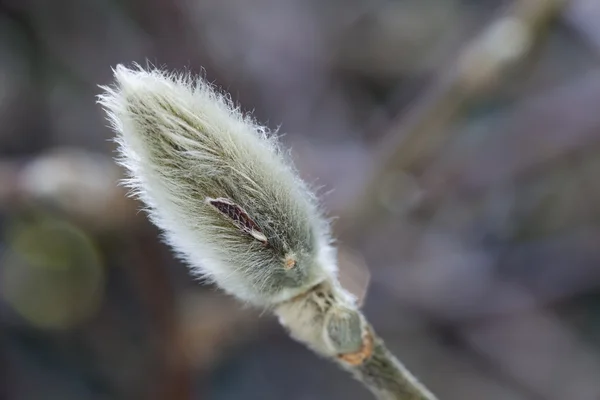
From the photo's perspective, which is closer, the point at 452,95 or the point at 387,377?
the point at 387,377

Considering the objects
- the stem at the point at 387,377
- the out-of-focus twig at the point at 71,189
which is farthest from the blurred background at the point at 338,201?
the stem at the point at 387,377

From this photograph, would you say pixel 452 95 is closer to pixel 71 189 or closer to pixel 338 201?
pixel 338 201

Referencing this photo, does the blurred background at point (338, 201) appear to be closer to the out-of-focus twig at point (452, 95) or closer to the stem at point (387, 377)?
the out-of-focus twig at point (452, 95)

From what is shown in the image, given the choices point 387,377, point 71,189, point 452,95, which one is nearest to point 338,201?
point 452,95

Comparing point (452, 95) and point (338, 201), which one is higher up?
point (452, 95)

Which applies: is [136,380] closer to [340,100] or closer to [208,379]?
[208,379]

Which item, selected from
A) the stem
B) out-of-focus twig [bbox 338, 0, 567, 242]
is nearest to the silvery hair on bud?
the stem

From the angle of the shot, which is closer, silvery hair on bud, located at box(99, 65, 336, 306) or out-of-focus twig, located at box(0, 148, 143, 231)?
silvery hair on bud, located at box(99, 65, 336, 306)

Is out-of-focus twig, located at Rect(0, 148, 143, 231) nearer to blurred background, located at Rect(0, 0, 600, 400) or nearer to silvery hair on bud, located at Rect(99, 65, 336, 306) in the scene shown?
blurred background, located at Rect(0, 0, 600, 400)
